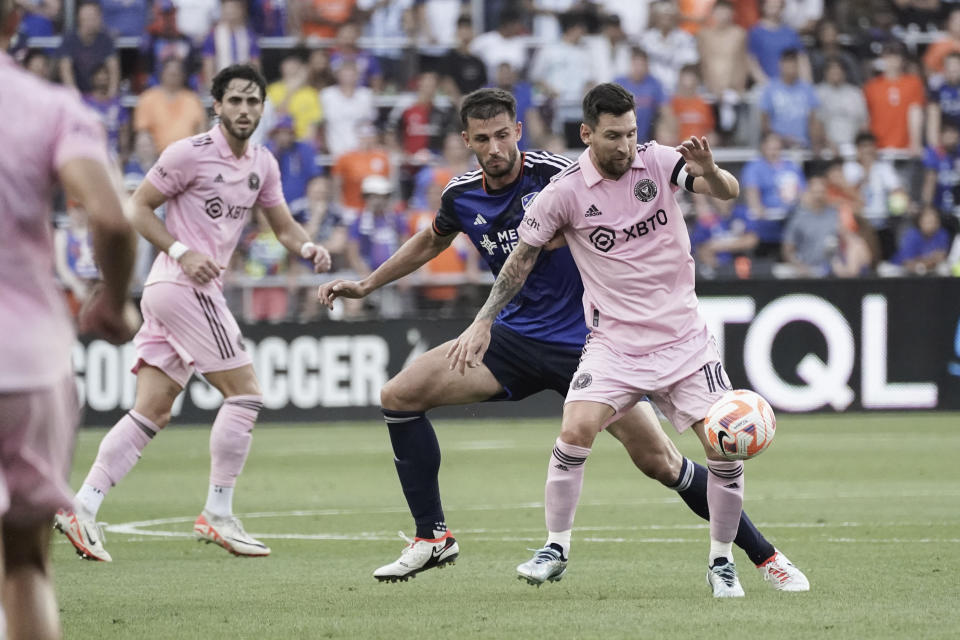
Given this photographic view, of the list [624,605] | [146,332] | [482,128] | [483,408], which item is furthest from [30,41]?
[624,605]

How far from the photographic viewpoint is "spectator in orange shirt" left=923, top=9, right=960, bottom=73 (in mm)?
22516

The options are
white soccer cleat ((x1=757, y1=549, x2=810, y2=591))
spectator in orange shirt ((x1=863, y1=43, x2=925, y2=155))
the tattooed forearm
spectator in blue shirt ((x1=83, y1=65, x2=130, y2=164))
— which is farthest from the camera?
spectator in orange shirt ((x1=863, y1=43, x2=925, y2=155))

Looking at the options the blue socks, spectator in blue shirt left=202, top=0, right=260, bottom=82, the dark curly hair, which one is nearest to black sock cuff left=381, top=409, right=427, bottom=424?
the blue socks

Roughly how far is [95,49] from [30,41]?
1.12 metres

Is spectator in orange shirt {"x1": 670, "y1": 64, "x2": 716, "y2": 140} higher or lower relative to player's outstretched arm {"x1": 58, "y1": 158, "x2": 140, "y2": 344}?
higher

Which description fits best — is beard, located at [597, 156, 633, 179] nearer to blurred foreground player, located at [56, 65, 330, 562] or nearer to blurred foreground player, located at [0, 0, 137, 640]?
blurred foreground player, located at [56, 65, 330, 562]

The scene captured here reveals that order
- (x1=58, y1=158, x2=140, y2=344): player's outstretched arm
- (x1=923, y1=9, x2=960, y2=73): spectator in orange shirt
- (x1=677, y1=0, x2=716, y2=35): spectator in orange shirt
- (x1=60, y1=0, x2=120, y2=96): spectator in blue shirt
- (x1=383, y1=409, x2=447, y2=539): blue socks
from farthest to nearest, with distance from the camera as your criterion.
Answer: (x1=677, y1=0, x2=716, y2=35): spectator in orange shirt, (x1=923, y1=9, x2=960, y2=73): spectator in orange shirt, (x1=60, y1=0, x2=120, y2=96): spectator in blue shirt, (x1=383, y1=409, x2=447, y2=539): blue socks, (x1=58, y1=158, x2=140, y2=344): player's outstretched arm

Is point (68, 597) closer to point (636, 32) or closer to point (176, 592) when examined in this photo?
point (176, 592)

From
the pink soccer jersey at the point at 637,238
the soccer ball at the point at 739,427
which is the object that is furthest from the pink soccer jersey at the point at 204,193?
the soccer ball at the point at 739,427

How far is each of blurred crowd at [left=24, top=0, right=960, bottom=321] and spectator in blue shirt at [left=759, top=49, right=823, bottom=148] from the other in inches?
1.1

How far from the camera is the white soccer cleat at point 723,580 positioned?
22.4 feet

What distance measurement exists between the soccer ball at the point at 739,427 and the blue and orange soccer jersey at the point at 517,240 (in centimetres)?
125

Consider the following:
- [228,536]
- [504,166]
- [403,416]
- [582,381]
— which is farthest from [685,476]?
[228,536]

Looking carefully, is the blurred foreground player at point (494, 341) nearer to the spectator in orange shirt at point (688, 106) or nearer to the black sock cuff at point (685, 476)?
the black sock cuff at point (685, 476)
